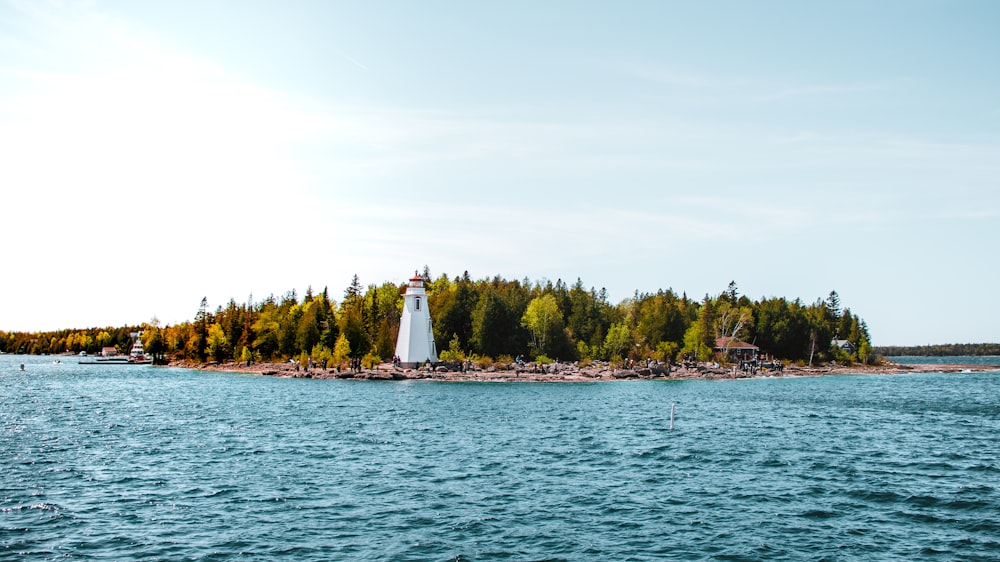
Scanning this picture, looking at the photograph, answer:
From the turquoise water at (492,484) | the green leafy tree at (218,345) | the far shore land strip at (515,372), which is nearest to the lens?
the turquoise water at (492,484)

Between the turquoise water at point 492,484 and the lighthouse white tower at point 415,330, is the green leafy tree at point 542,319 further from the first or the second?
the turquoise water at point 492,484

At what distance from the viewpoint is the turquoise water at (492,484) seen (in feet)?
79.8

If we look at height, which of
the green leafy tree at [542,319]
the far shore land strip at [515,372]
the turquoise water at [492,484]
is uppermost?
the green leafy tree at [542,319]

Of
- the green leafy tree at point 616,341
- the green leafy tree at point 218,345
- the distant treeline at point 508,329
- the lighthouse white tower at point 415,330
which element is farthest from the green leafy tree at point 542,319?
the green leafy tree at point 218,345

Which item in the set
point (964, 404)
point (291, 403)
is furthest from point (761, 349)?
point (291, 403)

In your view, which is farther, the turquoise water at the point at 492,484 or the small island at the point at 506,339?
the small island at the point at 506,339

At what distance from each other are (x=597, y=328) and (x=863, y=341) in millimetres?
91369

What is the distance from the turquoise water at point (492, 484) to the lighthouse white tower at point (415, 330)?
47422 mm

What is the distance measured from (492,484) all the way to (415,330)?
3366 inches

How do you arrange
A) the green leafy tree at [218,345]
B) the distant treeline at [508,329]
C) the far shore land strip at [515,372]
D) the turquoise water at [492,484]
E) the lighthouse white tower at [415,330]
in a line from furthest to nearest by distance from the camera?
the green leafy tree at [218,345] < the distant treeline at [508,329] < the lighthouse white tower at [415,330] < the far shore land strip at [515,372] < the turquoise water at [492,484]

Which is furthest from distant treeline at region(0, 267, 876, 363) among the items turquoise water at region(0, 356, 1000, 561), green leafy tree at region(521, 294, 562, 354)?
turquoise water at region(0, 356, 1000, 561)

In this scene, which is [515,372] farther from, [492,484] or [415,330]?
[492,484]

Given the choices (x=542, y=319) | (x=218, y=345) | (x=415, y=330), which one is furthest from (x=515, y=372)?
(x=218, y=345)

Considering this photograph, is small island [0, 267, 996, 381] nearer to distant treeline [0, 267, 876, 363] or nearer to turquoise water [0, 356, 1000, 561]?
distant treeline [0, 267, 876, 363]
